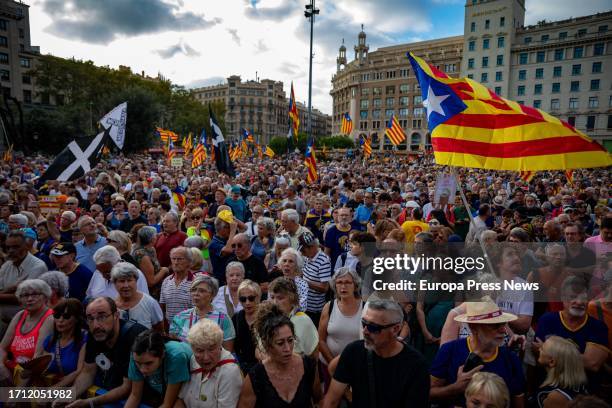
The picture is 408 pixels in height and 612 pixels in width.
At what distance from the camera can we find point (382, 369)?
2.17 meters

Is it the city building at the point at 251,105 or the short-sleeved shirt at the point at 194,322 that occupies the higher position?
the city building at the point at 251,105

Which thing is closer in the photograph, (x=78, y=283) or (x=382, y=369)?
(x=382, y=369)

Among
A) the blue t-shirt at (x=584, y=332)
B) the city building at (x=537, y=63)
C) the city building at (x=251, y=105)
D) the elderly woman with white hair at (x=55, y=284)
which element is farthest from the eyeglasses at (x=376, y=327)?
the city building at (x=251, y=105)

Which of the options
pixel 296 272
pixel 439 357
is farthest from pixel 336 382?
pixel 296 272

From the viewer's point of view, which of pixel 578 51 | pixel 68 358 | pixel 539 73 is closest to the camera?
pixel 68 358

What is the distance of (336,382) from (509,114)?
164 inches

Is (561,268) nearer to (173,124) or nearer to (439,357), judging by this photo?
(439,357)

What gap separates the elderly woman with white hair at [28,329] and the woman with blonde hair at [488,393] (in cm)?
323

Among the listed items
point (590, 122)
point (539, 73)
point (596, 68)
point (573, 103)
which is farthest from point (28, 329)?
point (539, 73)

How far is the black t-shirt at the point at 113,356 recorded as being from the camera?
279 centimetres

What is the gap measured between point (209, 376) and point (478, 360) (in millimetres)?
1819

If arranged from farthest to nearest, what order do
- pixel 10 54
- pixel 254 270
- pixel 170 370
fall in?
pixel 10 54, pixel 254 270, pixel 170 370

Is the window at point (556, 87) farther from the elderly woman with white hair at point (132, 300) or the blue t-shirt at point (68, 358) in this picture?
the blue t-shirt at point (68, 358)

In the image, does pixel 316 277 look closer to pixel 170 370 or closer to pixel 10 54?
pixel 170 370
